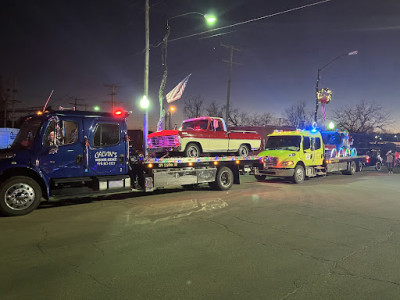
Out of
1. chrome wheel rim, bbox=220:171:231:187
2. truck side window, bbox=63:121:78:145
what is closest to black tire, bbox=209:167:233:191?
chrome wheel rim, bbox=220:171:231:187

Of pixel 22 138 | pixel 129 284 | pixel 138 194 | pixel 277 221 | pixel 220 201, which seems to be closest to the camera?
pixel 129 284

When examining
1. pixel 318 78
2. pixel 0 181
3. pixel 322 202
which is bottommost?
pixel 322 202

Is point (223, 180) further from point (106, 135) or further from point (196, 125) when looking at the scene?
point (106, 135)

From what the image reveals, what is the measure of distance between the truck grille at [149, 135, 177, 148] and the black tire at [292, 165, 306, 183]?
662 cm

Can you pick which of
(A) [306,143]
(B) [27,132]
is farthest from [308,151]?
(B) [27,132]

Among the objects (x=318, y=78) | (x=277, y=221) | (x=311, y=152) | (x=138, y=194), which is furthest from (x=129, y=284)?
(x=318, y=78)

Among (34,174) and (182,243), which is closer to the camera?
(182,243)

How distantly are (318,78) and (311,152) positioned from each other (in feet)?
43.0

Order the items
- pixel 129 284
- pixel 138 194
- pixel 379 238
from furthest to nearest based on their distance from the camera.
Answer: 1. pixel 138 194
2. pixel 379 238
3. pixel 129 284

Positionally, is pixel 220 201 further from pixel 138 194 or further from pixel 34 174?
pixel 34 174

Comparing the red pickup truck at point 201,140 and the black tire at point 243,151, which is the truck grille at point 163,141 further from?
the black tire at point 243,151

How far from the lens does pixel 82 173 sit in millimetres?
8297

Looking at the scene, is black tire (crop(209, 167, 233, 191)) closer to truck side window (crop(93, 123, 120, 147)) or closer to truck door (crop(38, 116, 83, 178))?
truck side window (crop(93, 123, 120, 147))

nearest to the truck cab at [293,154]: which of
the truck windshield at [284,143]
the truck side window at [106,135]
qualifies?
the truck windshield at [284,143]
